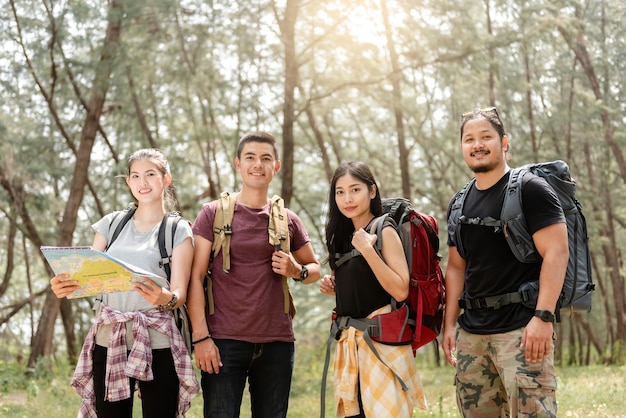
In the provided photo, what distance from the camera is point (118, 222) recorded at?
3.71 m

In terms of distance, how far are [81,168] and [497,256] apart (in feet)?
32.3

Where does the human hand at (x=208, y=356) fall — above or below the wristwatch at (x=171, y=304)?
below

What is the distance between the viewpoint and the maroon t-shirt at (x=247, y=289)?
3707 mm

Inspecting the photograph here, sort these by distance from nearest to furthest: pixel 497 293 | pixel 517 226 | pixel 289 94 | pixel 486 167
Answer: pixel 517 226
pixel 497 293
pixel 486 167
pixel 289 94

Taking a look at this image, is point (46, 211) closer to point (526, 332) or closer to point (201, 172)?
point (201, 172)

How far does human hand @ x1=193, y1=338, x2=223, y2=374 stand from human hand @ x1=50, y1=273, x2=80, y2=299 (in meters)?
0.72

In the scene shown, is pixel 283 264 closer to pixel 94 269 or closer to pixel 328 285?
pixel 328 285

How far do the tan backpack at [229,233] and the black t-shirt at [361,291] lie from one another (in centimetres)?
42

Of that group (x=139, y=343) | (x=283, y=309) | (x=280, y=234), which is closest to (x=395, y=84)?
(x=280, y=234)

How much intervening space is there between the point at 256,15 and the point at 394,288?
A: 926 centimetres

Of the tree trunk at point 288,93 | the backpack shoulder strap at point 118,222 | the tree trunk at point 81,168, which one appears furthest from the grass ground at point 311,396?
the backpack shoulder strap at point 118,222

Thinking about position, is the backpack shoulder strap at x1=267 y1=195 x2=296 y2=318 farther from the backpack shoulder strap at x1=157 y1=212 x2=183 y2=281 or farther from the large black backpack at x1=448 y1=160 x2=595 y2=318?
the large black backpack at x1=448 y1=160 x2=595 y2=318

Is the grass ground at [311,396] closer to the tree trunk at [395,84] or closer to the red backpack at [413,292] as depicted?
the red backpack at [413,292]

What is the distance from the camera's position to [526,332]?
3.28 metres
